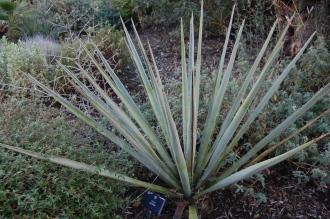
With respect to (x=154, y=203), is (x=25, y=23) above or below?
above

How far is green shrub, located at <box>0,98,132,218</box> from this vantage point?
219 centimetres

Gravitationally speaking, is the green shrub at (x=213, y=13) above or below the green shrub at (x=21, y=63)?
above

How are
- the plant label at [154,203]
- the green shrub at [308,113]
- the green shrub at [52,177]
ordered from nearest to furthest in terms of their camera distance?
the green shrub at [52,177] → the plant label at [154,203] → the green shrub at [308,113]

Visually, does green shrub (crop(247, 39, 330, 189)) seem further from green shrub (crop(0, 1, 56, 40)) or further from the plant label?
green shrub (crop(0, 1, 56, 40))

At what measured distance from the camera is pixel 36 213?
218cm

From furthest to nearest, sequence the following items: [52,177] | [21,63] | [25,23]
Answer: [25,23] < [21,63] < [52,177]

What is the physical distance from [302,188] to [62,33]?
11.7 feet

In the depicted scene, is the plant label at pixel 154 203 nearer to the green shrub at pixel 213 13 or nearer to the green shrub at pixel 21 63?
the green shrub at pixel 21 63

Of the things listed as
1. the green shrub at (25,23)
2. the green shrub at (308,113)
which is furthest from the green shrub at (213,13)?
the green shrub at (25,23)

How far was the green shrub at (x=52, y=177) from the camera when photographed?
7.20 ft

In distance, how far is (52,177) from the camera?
2287mm

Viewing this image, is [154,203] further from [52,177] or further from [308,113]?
[308,113]

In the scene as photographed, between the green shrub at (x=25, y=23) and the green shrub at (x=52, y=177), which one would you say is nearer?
the green shrub at (x=52, y=177)

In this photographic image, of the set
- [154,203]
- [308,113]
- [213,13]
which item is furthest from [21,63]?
[308,113]
